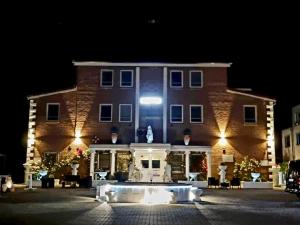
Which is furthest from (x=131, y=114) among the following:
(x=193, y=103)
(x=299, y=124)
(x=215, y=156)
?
(x=299, y=124)

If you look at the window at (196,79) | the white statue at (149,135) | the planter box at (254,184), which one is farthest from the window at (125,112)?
the planter box at (254,184)

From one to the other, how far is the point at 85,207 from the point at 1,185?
9712 mm

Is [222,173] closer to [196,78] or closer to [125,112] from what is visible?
[196,78]

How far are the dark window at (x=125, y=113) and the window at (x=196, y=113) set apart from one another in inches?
173

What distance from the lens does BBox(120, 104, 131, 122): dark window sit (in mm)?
30828

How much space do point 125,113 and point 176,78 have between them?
4439mm

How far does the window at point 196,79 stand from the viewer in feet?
103

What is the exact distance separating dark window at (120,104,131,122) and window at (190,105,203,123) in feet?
14.4

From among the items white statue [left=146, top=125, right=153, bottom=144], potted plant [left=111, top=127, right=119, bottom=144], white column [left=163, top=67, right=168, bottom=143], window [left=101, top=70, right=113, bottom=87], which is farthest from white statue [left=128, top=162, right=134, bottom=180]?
window [left=101, top=70, right=113, bottom=87]

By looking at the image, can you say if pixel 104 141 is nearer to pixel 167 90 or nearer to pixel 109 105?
pixel 109 105

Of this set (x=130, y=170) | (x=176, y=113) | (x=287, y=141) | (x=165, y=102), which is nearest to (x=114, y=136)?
(x=130, y=170)

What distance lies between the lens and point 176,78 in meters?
31.4

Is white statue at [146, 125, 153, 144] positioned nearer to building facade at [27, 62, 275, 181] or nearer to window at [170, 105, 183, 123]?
building facade at [27, 62, 275, 181]

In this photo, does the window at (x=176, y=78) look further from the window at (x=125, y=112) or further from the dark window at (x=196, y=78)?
the window at (x=125, y=112)
